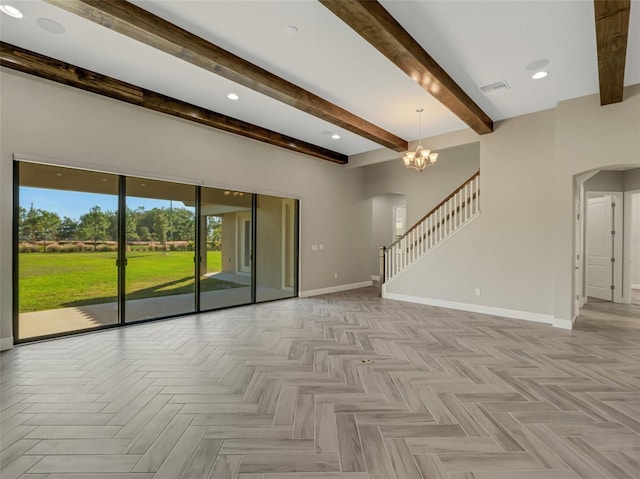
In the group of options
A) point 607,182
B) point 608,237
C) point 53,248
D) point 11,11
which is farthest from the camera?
point 608,237

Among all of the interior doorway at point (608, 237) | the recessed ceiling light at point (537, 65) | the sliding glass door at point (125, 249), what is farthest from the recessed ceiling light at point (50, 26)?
the interior doorway at point (608, 237)

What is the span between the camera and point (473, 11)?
2.82 meters

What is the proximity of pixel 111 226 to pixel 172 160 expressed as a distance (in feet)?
4.70

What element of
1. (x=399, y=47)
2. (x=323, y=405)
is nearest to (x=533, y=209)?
(x=399, y=47)

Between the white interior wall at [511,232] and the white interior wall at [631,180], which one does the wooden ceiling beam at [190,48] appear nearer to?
the white interior wall at [511,232]

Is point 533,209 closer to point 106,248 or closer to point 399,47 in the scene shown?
point 399,47

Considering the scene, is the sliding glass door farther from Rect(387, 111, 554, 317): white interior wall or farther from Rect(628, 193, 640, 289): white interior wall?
Rect(628, 193, 640, 289): white interior wall

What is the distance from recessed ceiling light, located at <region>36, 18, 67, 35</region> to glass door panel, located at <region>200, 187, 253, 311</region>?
2809 millimetres

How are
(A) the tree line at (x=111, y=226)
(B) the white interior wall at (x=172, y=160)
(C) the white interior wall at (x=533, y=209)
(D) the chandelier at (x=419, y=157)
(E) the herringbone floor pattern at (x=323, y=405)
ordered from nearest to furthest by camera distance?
(E) the herringbone floor pattern at (x=323, y=405), (B) the white interior wall at (x=172, y=160), (A) the tree line at (x=111, y=226), (C) the white interior wall at (x=533, y=209), (D) the chandelier at (x=419, y=157)

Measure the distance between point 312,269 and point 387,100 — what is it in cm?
424

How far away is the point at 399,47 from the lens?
3061 millimetres

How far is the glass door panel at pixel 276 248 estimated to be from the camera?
6609 millimetres

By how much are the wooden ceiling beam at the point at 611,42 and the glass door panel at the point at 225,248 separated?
18.3ft

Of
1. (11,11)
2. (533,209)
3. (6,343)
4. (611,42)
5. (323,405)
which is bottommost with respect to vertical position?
(323,405)
